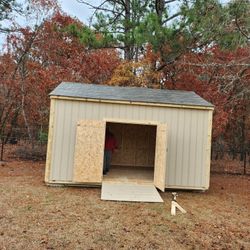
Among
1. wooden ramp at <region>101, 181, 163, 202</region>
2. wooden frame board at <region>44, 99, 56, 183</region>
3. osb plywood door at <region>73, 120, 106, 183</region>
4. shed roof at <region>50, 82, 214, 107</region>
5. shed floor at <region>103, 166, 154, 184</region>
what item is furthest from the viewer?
shed floor at <region>103, 166, 154, 184</region>

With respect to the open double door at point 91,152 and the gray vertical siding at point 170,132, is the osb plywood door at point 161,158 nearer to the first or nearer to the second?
the open double door at point 91,152

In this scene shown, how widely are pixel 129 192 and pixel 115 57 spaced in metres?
10.0

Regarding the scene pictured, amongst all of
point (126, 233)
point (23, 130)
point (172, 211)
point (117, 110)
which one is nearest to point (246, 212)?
point (172, 211)

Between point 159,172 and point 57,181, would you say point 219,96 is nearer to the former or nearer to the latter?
point 159,172

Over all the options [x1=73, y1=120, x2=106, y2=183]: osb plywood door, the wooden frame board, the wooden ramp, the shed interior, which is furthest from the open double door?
the shed interior

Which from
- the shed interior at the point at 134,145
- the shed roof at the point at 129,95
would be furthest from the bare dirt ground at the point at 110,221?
the shed interior at the point at 134,145

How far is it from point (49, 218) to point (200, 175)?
4.67 metres

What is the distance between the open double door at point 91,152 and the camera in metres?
8.41

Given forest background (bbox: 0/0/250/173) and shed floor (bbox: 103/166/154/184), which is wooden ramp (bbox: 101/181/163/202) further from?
forest background (bbox: 0/0/250/173)

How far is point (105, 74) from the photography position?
1576 cm

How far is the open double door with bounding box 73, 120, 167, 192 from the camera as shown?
8.41 m

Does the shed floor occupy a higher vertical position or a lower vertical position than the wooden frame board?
lower

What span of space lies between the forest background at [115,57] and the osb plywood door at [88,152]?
5.65 m

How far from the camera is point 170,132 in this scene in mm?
8891
